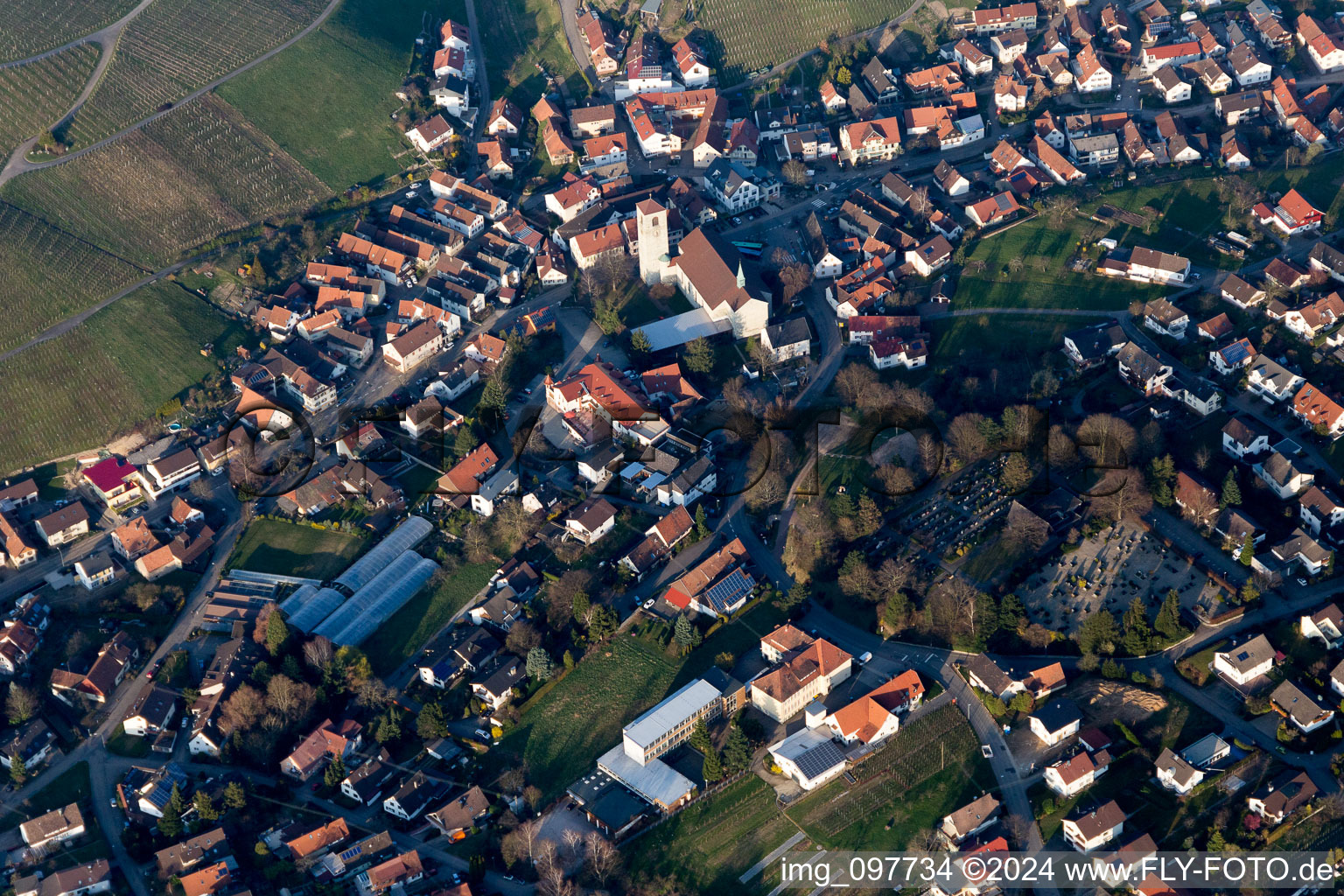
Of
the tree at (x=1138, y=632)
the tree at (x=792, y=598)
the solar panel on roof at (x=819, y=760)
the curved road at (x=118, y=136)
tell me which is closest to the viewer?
the solar panel on roof at (x=819, y=760)

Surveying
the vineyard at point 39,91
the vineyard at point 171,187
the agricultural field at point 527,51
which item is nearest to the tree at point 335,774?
the vineyard at point 171,187

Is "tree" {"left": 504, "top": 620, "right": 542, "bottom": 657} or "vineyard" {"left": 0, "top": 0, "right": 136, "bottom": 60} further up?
"vineyard" {"left": 0, "top": 0, "right": 136, "bottom": 60}

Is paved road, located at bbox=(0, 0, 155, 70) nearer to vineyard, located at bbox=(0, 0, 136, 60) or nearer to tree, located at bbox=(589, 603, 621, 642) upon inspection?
vineyard, located at bbox=(0, 0, 136, 60)

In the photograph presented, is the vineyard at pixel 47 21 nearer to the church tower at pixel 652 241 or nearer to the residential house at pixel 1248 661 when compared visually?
the church tower at pixel 652 241

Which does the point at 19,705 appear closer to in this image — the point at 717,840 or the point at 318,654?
the point at 318,654

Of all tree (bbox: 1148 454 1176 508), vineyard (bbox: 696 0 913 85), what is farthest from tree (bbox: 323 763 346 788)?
vineyard (bbox: 696 0 913 85)
